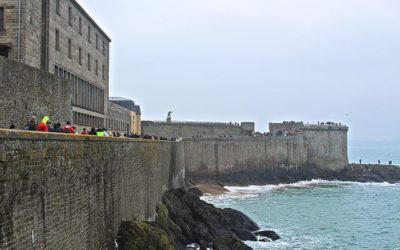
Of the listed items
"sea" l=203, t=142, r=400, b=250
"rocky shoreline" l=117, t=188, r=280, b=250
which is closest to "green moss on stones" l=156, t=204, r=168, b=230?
"rocky shoreline" l=117, t=188, r=280, b=250

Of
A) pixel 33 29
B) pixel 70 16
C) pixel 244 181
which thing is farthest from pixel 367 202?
pixel 33 29

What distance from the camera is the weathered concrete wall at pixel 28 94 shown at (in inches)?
648

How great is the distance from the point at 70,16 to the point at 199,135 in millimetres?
41588

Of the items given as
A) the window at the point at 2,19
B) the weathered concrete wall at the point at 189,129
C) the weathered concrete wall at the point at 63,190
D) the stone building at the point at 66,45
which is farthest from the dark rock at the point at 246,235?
the weathered concrete wall at the point at 189,129

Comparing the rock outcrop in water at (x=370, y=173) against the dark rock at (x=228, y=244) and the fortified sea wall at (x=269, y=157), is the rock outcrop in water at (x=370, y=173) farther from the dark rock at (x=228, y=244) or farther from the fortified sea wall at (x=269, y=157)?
the dark rock at (x=228, y=244)

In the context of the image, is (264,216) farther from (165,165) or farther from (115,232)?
(115,232)

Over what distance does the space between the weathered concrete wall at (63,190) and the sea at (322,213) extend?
1315 cm

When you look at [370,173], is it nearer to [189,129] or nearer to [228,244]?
[189,129]

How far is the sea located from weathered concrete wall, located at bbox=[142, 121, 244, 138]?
1273cm

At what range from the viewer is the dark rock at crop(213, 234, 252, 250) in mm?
23672

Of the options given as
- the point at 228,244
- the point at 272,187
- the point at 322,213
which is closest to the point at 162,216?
the point at 228,244

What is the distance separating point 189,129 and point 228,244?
4740 cm

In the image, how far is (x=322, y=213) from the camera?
43.5 metres

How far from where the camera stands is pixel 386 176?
256ft
